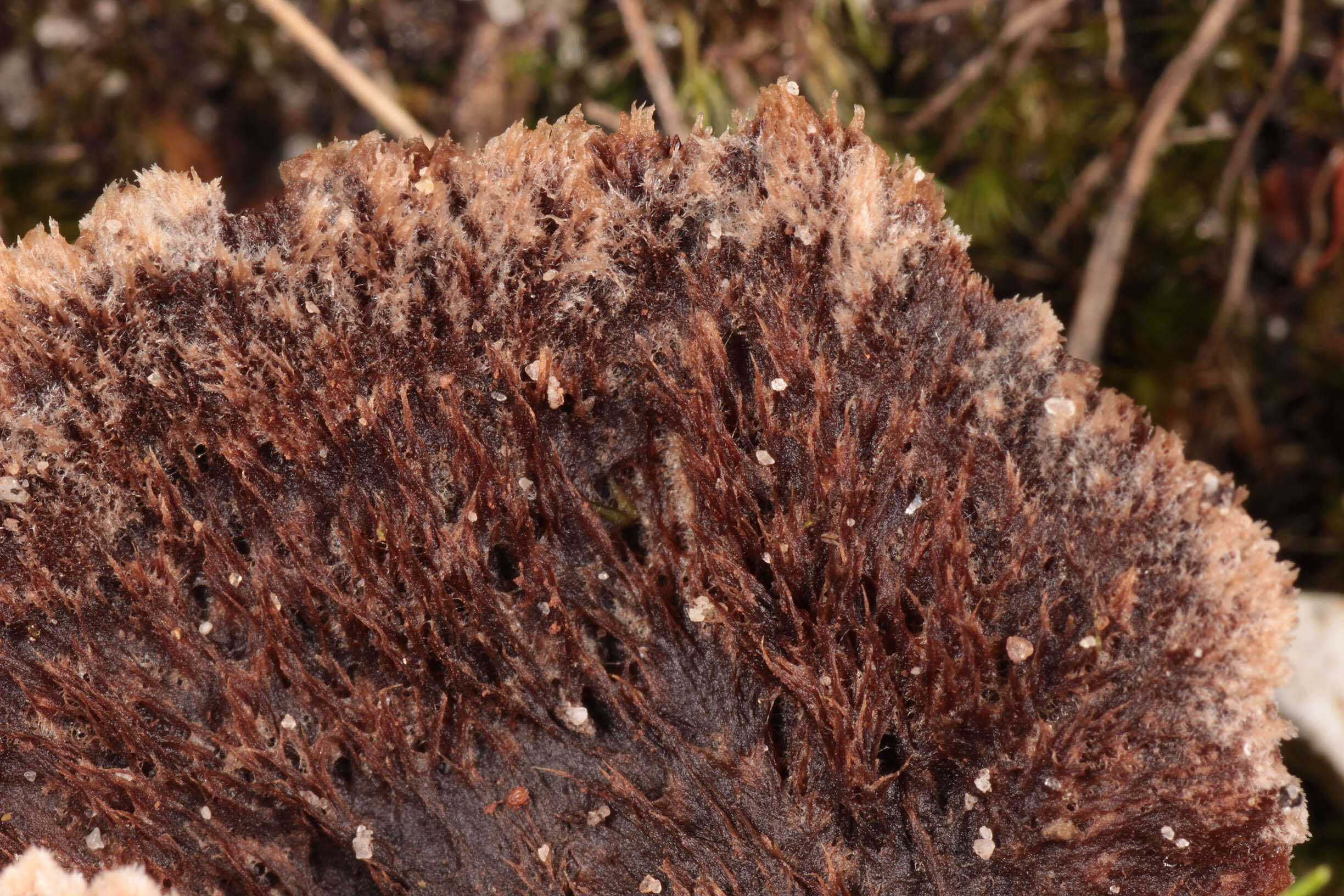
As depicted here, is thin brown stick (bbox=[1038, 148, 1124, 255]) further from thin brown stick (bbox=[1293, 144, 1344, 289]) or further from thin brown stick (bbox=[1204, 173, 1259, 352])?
thin brown stick (bbox=[1293, 144, 1344, 289])

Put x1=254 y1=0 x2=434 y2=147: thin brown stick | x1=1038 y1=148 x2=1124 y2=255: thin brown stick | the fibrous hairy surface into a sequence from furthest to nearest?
x1=1038 y1=148 x2=1124 y2=255: thin brown stick, x1=254 y1=0 x2=434 y2=147: thin brown stick, the fibrous hairy surface

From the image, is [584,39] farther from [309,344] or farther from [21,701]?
[21,701]

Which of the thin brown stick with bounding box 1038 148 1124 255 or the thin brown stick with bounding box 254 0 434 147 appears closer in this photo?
the thin brown stick with bounding box 254 0 434 147

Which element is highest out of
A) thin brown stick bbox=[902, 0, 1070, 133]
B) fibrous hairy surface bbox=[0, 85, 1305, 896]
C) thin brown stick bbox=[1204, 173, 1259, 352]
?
thin brown stick bbox=[902, 0, 1070, 133]

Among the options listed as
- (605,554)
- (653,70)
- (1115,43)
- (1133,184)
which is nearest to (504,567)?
(605,554)

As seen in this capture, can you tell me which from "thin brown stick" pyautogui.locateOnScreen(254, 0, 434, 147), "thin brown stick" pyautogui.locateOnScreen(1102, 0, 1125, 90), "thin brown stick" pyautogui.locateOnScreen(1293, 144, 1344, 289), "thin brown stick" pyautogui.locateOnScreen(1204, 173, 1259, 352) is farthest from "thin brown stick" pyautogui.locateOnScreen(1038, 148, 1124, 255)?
"thin brown stick" pyautogui.locateOnScreen(254, 0, 434, 147)

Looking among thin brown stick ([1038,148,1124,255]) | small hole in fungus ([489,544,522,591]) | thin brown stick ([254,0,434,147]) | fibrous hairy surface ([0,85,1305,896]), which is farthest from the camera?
thin brown stick ([1038,148,1124,255])

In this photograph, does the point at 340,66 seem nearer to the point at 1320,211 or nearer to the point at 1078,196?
the point at 1078,196
